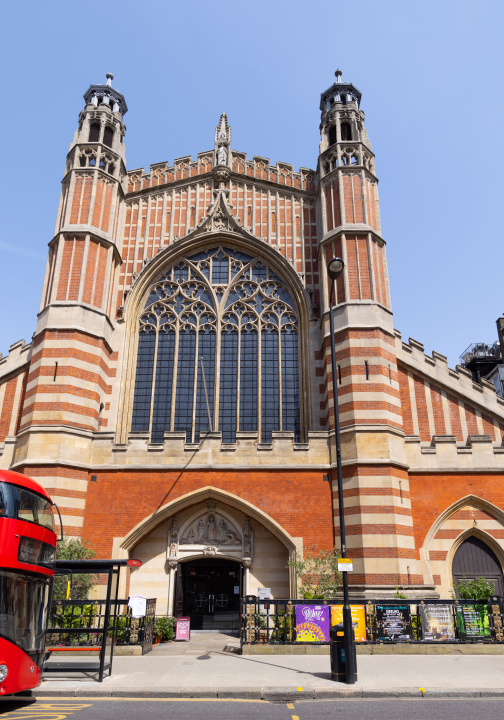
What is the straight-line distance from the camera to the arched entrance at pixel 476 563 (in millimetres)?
18828

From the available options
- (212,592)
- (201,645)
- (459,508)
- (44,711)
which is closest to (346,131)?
(459,508)

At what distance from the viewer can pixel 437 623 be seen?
46.8 feet

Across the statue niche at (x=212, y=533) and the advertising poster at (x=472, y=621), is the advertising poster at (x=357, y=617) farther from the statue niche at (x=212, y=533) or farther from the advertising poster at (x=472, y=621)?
the statue niche at (x=212, y=533)

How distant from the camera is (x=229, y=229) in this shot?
2553 cm

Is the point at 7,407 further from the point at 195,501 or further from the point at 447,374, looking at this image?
the point at 447,374

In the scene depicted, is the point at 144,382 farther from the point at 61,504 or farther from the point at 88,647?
the point at 88,647

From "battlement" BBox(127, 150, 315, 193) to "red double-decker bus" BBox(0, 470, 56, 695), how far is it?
19.9 metres

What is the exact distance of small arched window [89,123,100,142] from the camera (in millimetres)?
26359

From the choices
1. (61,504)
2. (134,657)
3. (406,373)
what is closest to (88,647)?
(134,657)

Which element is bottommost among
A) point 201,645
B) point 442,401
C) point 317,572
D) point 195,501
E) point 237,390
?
point 201,645

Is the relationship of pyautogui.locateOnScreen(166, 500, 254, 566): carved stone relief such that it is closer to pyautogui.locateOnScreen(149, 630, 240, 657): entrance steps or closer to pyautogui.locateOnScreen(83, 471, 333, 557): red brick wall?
pyautogui.locateOnScreen(83, 471, 333, 557): red brick wall

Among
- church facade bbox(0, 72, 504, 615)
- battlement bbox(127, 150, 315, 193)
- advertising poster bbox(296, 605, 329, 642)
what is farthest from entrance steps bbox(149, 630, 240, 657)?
battlement bbox(127, 150, 315, 193)

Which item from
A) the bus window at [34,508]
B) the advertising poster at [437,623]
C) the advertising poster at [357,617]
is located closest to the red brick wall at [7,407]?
the bus window at [34,508]

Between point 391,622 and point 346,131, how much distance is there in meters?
21.1
